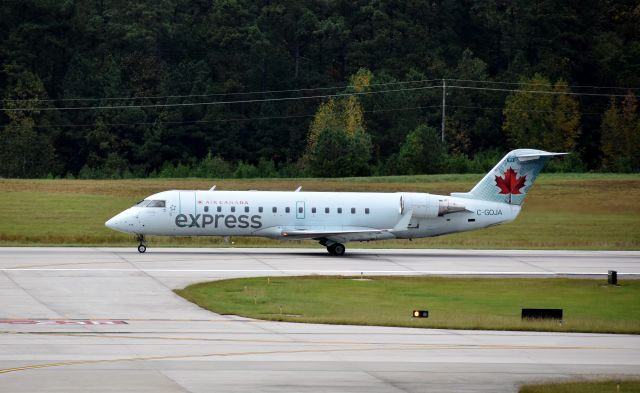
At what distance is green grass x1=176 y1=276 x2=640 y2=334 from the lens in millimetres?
35375

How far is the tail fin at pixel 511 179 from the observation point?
5812cm

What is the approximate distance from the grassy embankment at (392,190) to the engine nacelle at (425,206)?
848 centimetres

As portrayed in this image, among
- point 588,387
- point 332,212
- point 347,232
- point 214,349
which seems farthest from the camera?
point 332,212

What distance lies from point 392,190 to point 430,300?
49753 millimetres

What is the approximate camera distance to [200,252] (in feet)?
187

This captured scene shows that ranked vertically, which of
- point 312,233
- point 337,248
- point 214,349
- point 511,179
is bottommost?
point 214,349

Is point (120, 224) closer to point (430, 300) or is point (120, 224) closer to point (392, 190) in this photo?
point (430, 300)

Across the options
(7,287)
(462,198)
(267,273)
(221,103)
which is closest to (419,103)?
(221,103)

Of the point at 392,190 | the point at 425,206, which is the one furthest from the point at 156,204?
the point at 392,190

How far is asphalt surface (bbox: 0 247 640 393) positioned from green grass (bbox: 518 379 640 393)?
1.81ft

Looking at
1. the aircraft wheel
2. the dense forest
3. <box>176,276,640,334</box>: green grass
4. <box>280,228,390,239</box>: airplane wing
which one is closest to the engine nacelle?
<box>280,228,390,239</box>: airplane wing

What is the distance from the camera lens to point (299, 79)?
136125 millimetres

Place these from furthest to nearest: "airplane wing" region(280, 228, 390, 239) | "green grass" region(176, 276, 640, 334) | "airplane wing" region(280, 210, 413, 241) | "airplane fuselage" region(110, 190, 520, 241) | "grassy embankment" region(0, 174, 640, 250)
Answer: "grassy embankment" region(0, 174, 640, 250)
"airplane wing" region(280, 210, 413, 241)
"airplane wing" region(280, 228, 390, 239)
"airplane fuselage" region(110, 190, 520, 241)
"green grass" region(176, 276, 640, 334)

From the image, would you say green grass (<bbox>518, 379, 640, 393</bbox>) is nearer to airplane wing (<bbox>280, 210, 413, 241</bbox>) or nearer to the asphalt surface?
the asphalt surface
